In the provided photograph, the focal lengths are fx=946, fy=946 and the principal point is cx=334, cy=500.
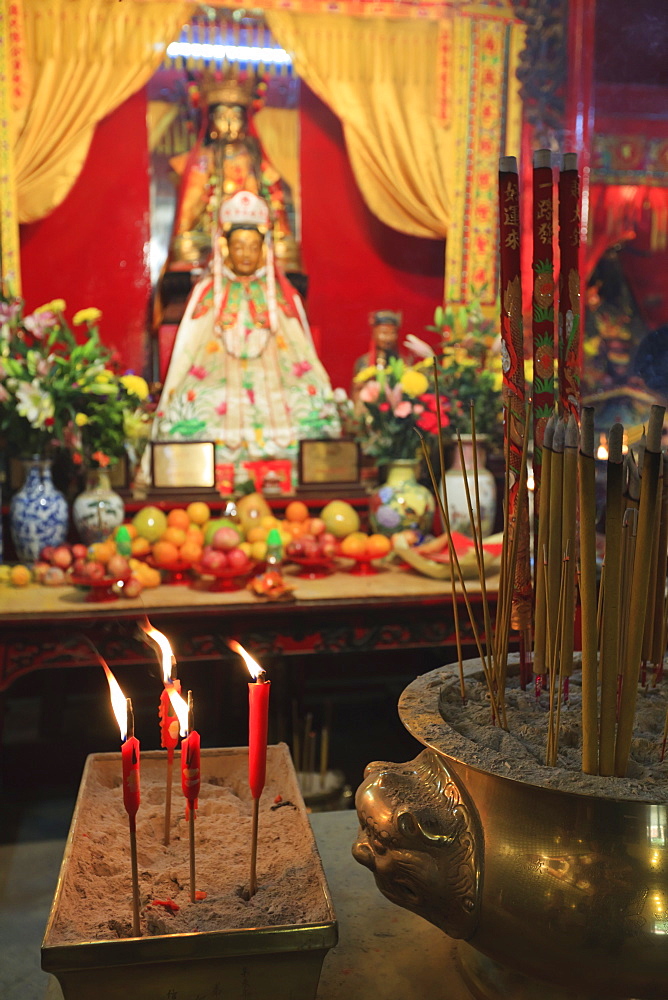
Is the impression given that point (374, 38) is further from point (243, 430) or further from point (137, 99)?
point (243, 430)

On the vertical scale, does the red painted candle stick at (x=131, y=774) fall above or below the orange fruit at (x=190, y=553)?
above

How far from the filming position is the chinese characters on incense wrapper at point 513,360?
934 mm

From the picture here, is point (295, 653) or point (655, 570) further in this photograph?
point (295, 653)

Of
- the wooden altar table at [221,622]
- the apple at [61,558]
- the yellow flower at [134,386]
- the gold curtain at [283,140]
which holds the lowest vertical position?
the wooden altar table at [221,622]

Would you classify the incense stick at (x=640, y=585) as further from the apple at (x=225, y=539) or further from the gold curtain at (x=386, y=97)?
the gold curtain at (x=386, y=97)

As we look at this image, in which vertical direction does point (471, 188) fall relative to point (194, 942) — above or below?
above

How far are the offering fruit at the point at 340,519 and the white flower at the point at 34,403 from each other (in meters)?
0.79

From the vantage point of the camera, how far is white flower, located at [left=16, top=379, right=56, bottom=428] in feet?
A: 7.93

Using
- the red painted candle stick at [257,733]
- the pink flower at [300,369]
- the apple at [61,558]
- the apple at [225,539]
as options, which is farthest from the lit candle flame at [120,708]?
the pink flower at [300,369]

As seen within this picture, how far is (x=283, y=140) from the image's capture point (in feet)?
12.4

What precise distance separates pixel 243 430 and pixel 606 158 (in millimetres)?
1543

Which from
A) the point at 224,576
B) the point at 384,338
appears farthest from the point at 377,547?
the point at 384,338

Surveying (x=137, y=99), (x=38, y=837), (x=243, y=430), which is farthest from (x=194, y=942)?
(x=137, y=99)

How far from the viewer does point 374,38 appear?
11.4 ft
